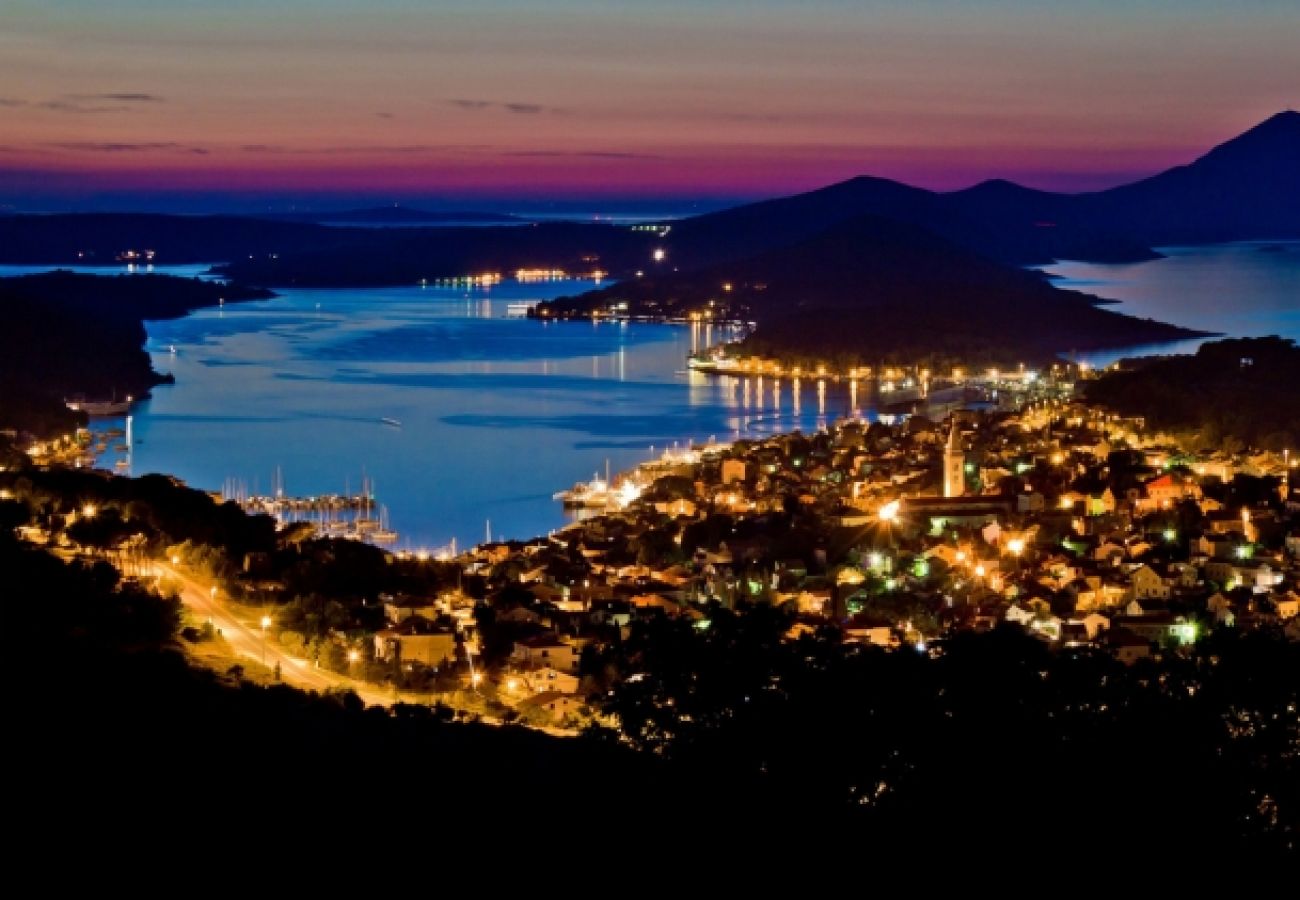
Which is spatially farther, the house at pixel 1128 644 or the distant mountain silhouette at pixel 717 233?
the distant mountain silhouette at pixel 717 233

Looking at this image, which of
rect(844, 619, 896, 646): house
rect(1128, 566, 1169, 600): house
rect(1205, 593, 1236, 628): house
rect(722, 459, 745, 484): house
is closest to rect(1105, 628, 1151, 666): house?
rect(1205, 593, 1236, 628): house

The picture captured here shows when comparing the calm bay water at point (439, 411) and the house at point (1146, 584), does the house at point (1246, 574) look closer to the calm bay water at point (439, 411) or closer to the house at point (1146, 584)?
the house at point (1146, 584)

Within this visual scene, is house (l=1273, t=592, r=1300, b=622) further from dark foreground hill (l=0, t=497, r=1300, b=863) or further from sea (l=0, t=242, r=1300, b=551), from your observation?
sea (l=0, t=242, r=1300, b=551)

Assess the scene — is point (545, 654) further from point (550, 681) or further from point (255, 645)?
point (255, 645)

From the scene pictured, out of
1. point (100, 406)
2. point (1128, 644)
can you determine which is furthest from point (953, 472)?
point (100, 406)

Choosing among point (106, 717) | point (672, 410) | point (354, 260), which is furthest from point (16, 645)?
point (354, 260)

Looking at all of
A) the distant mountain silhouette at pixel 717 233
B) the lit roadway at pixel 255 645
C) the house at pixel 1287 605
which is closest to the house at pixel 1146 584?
the house at pixel 1287 605

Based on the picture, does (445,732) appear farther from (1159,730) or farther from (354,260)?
(354,260)
